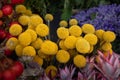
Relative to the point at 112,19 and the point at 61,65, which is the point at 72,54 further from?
the point at 112,19

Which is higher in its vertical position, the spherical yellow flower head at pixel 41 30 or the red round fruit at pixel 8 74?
the spherical yellow flower head at pixel 41 30

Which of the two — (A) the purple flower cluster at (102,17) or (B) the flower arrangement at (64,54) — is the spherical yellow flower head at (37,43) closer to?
(B) the flower arrangement at (64,54)

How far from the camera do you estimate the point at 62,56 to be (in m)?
1.57

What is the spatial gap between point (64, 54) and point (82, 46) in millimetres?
93

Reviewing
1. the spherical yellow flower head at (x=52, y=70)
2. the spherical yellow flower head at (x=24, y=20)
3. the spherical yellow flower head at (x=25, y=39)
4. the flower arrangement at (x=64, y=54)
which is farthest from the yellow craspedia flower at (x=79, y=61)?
the spherical yellow flower head at (x=24, y=20)

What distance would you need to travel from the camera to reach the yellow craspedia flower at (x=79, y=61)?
154 cm

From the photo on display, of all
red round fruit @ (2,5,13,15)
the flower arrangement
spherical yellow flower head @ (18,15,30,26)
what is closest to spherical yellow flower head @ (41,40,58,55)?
the flower arrangement

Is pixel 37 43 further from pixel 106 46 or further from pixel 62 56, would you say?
pixel 106 46

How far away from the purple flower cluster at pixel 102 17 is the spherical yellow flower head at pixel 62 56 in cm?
67

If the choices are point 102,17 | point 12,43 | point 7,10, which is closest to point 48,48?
point 12,43

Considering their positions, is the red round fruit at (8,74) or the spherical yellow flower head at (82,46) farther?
the spherical yellow flower head at (82,46)

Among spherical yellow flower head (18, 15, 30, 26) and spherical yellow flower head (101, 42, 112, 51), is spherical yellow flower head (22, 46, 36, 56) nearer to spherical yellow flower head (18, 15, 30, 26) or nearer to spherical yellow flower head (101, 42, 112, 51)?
spherical yellow flower head (18, 15, 30, 26)

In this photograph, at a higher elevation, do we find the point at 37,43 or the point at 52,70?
the point at 37,43

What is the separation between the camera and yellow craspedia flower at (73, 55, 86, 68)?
5.05 ft
